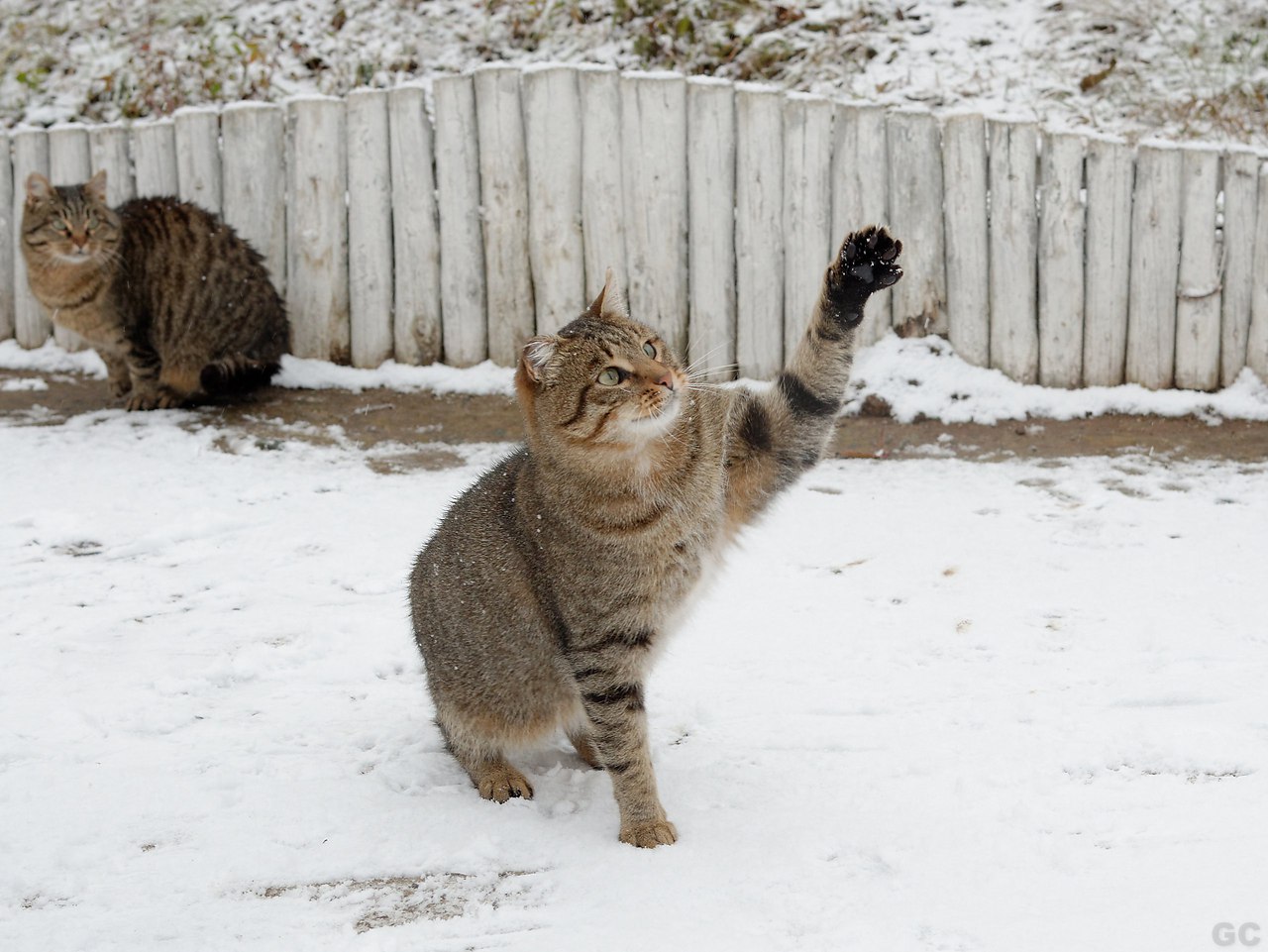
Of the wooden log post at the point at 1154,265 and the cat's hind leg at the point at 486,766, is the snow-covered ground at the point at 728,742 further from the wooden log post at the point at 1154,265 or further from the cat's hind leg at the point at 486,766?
the wooden log post at the point at 1154,265

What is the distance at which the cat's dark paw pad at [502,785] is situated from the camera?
3.05 meters

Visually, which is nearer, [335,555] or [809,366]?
[809,366]

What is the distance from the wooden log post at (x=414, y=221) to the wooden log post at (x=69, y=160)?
216cm

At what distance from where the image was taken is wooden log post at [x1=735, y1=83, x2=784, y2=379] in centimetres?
623

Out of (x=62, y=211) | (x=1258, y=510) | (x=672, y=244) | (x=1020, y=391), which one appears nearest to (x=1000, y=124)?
(x=1020, y=391)

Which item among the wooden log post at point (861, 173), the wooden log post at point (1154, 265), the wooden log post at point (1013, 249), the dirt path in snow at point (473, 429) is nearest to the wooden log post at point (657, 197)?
the wooden log post at point (861, 173)

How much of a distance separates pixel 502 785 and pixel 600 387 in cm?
100

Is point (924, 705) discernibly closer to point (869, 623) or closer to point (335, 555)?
point (869, 623)

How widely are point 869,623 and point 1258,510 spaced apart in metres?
1.85

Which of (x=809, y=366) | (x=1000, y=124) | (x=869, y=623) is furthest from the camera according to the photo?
(x=1000, y=124)

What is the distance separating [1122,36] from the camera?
849 cm

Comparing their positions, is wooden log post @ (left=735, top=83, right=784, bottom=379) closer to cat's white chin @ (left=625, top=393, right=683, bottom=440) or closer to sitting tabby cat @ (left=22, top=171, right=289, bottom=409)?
sitting tabby cat @ (left=22, top=171, right=289, bottom=409)

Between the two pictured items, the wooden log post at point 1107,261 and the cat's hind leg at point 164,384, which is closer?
the wooden log post at point 1107,261

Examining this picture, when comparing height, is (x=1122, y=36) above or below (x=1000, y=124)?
above
